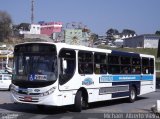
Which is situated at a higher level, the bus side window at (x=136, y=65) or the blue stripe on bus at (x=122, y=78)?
the bus side window at (x=136, y=65)

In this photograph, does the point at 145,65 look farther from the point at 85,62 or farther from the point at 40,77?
the point at 40,77

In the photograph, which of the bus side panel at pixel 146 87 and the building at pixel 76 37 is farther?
the building at pixel 76 37

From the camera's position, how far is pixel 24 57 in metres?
16.1

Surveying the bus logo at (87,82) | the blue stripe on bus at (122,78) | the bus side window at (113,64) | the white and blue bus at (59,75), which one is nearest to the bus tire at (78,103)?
the white and blue bus at (59,75)

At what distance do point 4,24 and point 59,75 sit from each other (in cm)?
11629

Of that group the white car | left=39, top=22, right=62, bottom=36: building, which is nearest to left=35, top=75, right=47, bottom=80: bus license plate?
the white car

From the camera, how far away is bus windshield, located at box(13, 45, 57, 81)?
15.3 m

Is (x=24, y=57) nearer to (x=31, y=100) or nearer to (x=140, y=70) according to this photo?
(x=31, y=100)

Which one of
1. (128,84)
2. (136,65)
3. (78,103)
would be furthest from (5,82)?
(78,103)

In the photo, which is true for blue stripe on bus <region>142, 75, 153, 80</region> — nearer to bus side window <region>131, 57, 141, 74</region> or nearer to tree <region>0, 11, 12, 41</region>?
bus side window <region>131, 57, 141, 74</region>

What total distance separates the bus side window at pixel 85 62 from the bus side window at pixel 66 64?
487 millimetres

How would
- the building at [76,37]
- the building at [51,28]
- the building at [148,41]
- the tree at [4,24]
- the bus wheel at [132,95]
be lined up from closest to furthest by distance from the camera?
the bus wheel at [132,95]
the building at [76,37]
the building at [51,28]
the tree at [4,24]
the building at [148,41]

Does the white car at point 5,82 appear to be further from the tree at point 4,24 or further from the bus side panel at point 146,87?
the tree at point 4,24

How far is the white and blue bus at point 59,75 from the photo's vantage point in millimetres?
15250
